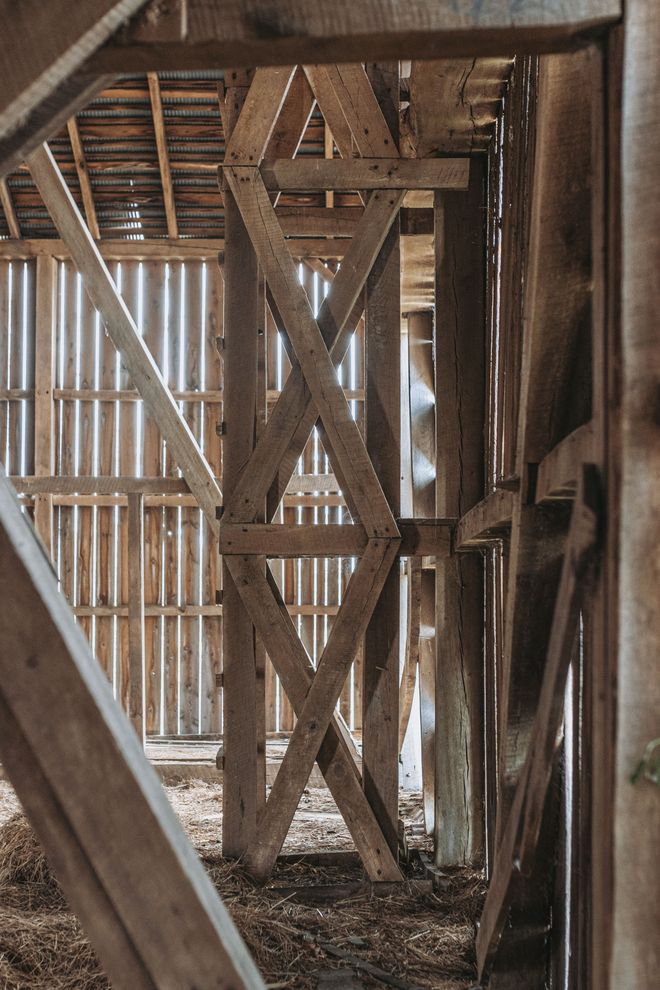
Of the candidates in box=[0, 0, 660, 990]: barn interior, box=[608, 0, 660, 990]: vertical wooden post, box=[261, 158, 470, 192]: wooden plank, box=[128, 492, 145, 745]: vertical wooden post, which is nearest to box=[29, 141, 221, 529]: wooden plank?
box=[0, 0, 660, 990]: barn interior

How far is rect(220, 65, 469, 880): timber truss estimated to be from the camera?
464 cm

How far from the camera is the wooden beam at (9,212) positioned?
11555 mm

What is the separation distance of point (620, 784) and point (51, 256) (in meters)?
12.1

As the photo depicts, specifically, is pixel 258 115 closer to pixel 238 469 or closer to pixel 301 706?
pixel 238 469

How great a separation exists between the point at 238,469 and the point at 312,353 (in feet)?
→ 2.27

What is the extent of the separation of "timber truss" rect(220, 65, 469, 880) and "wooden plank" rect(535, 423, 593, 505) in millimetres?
2137

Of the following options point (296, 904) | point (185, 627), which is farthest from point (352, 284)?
point (185, 627)

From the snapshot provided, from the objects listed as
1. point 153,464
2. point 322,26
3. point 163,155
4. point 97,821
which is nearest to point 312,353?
point 322,26

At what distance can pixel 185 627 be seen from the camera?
40.6 feet

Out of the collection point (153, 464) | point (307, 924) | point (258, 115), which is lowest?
point (307, 924)

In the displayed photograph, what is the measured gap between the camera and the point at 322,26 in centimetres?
155

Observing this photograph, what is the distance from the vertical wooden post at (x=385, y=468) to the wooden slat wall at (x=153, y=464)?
7.36 meters

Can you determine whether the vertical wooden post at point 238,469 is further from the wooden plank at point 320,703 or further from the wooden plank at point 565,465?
the wooden plank at point 565,465

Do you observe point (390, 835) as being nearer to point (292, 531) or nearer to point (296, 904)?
point (296, 904)
